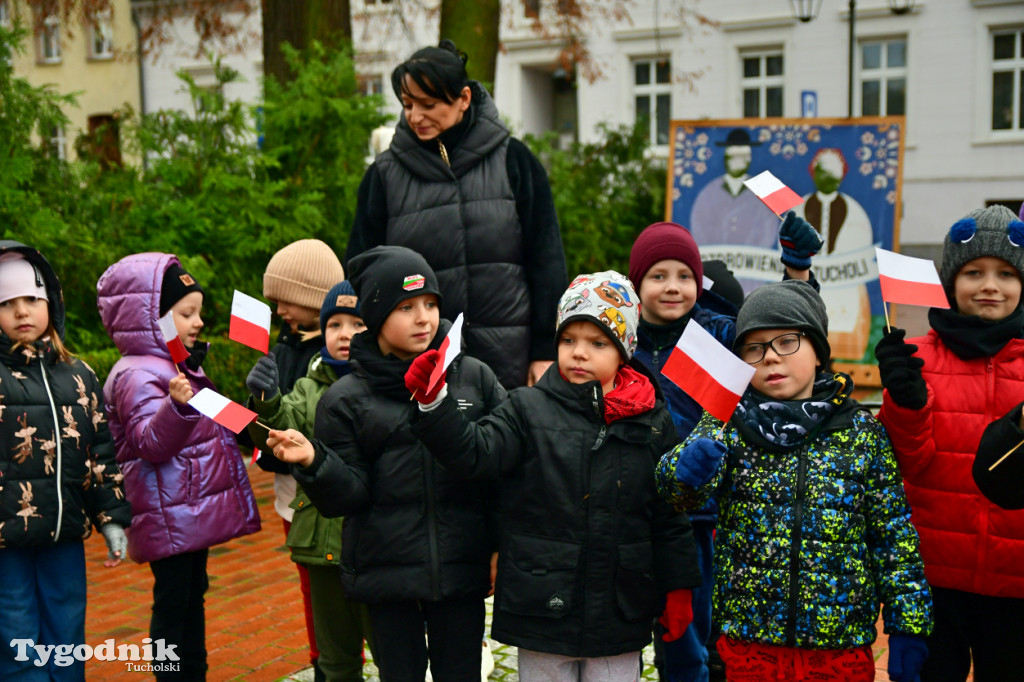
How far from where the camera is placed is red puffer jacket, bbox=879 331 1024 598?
311cm

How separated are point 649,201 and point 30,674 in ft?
36.0

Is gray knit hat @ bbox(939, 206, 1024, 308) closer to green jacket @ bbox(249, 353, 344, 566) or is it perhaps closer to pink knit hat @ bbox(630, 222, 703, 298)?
pink knit hat @ bbox(630, 222, 703, 298)

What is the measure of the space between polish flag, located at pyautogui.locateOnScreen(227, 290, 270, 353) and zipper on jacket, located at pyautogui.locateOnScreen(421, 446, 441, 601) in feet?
1.98

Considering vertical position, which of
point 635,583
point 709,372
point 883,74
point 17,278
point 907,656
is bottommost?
point 907,656

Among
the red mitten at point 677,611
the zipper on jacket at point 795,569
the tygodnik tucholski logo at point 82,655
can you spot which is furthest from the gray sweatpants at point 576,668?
the tygodnik tucholski logo at point 82,655

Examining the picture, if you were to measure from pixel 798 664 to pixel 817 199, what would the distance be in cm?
931

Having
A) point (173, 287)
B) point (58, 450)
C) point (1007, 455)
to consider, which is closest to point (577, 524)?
point (1007, 455)

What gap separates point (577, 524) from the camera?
9.95ft

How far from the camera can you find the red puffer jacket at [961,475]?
10.2 feet

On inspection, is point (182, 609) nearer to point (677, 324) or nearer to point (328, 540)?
point (328, 540)

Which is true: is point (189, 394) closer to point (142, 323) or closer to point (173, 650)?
point (142, 323)

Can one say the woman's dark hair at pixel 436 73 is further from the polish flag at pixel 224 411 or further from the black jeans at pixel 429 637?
the black jeans at pixel 429 637

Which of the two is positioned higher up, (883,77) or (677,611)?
(883,77)

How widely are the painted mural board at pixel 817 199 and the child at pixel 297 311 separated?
297 inches
